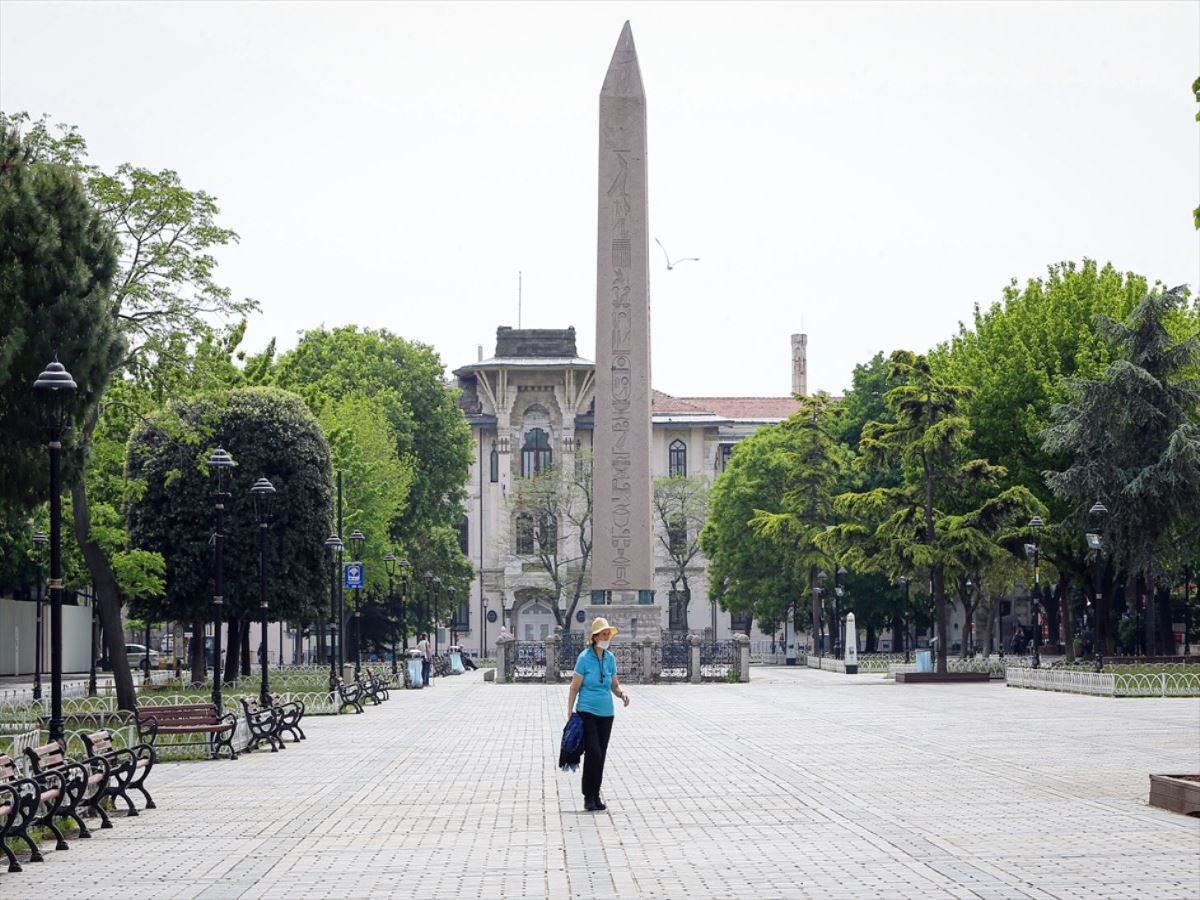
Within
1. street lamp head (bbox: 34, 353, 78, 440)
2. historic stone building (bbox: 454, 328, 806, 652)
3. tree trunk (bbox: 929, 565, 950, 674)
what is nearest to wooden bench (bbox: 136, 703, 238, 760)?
street lamp head (bbox: 34, 353, 78, 440)

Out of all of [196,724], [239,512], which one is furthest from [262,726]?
[239,512]

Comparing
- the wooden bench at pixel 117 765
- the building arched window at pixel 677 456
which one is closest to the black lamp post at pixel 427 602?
the building arched window at pixel 677 456

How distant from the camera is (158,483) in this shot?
47.2 m

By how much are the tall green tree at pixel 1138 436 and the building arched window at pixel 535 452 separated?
53.3m

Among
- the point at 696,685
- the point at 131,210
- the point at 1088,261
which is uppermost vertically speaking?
the point at 1088,261

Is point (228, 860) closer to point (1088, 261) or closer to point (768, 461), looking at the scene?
point (1088, 261)

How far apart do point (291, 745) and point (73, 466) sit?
4918 millimetres

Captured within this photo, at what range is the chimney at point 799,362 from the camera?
375 feet

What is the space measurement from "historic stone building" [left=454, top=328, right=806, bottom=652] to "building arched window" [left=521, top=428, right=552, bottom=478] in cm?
5

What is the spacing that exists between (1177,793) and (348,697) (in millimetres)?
24408

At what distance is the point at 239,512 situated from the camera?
4662cm

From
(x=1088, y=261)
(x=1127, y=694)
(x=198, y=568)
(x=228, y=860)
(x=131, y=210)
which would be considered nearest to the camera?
(x=228, y=860)

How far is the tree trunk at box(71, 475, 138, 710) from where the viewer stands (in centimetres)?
2888

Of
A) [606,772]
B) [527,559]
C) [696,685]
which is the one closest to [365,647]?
[527,559]
